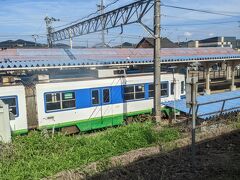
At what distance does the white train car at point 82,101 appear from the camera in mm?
12360

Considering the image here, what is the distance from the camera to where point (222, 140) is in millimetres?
7699

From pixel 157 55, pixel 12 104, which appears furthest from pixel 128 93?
pixel 12 104

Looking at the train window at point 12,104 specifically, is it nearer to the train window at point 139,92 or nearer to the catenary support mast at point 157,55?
the catenary support mast at point 157,55

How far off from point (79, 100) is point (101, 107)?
1295 millimetres

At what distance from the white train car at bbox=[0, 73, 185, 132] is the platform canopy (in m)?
3.24

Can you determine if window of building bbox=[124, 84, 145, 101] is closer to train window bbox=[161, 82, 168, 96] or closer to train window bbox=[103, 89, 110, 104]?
train window bbox=[103, 89, 110, 104]

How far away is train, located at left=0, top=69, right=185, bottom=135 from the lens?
1223cm

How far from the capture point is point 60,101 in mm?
13188

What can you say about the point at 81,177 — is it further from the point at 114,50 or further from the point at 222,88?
the point at 222,88

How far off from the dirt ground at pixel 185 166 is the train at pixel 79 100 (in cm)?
706

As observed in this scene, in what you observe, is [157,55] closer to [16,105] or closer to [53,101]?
[53,101]

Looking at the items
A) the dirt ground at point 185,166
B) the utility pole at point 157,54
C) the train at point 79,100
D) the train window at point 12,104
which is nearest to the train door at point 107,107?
the train at point 79,100

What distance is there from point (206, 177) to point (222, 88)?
93.6 feet

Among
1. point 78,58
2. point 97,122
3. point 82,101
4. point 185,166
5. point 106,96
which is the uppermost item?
point 78,58
